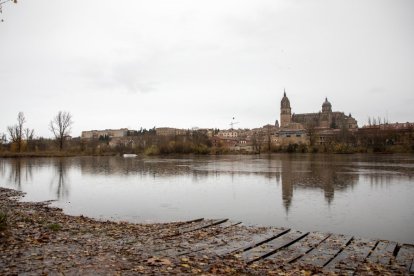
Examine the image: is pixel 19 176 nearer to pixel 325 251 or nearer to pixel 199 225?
pixel 199 225

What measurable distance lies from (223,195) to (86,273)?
16.5m

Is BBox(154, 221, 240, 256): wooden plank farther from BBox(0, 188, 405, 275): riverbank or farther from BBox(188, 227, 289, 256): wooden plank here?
BBox(188, 227, 289, 256): wooden plank

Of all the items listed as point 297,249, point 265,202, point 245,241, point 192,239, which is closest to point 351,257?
point 297,249

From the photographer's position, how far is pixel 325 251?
34.0ft

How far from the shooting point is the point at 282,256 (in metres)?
9.75

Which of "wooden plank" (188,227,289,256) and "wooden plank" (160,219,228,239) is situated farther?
"wooden plank" (160,219,228,239)

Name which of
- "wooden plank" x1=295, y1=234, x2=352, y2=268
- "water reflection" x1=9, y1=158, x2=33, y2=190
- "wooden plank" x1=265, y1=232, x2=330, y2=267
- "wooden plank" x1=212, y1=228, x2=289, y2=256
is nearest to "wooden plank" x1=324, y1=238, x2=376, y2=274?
"wooden plank" x1=295, y1=234, x2=352, y2=268

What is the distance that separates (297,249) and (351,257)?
4.98 feet

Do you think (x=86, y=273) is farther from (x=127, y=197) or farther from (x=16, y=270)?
(x=127, y=197)

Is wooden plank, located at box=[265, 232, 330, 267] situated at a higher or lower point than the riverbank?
lower

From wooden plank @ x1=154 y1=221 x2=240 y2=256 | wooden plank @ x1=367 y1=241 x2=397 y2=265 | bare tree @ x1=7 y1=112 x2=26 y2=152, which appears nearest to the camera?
wooden plank @ x1=367 y1=241 x2=397 y2=265

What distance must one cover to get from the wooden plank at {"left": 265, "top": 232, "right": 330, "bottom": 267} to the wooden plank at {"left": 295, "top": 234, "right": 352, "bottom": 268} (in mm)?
173

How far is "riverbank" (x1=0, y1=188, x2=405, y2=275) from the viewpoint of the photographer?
7762mm

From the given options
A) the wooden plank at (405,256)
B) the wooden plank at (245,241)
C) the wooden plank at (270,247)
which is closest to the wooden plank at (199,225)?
the wooden plank at (245,241)
